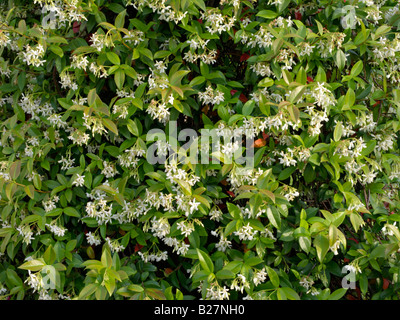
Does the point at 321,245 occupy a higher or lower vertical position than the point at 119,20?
lower

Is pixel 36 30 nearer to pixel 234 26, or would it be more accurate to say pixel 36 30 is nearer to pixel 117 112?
pixel 117 112

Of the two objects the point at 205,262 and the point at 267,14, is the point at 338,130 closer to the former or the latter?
the point at 267,14

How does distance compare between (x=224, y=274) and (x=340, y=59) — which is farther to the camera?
(x=340, y=59)

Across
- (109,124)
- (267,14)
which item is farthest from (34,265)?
(267,14)

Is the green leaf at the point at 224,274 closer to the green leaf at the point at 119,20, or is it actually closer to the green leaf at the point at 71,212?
the green leaf at the point at 71,212

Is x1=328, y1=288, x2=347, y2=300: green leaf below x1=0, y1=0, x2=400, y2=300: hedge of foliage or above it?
below

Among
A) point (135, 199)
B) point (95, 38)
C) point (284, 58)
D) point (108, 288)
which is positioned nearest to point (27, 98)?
point (95, 38)

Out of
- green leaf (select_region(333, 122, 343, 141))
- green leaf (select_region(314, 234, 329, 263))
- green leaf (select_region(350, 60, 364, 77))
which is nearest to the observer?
green leaf (select_region(314, 234, 329, 263))

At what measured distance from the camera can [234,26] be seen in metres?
1.84

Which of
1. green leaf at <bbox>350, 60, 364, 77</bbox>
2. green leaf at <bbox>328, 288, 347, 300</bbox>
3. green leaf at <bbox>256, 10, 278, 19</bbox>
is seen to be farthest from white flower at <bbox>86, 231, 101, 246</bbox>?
green leaf at <bbox>350, 60, 364, 77</bbox>

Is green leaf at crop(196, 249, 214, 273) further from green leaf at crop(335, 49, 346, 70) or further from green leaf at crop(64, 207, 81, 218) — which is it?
green leaf at crop(335, 49, 346, 70)

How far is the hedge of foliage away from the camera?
159cm

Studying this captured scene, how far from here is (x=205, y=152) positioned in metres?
1.59

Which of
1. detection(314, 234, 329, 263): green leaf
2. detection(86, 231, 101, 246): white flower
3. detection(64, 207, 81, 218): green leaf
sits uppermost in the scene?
detection(64, 207, 81, 218): green leaf
